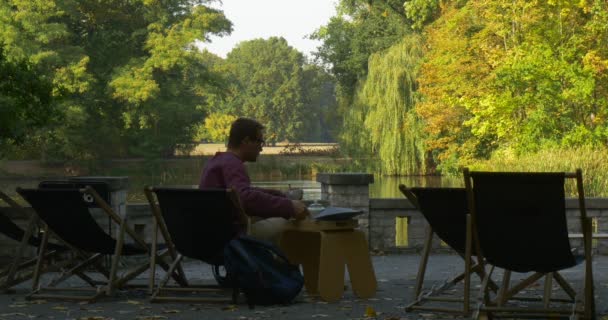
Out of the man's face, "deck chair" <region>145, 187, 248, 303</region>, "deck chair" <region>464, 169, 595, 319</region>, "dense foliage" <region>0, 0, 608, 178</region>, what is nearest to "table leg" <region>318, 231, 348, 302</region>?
"deck chair" <region>145, 187, 248, 303</region>

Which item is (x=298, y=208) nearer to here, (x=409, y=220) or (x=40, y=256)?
(x=40, y=256)

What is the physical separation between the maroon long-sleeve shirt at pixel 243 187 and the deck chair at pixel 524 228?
1.55 metres

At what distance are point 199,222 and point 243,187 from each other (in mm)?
363

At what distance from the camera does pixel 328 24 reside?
53562 millimetres

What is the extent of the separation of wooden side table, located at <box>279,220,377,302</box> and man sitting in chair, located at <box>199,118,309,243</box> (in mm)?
255

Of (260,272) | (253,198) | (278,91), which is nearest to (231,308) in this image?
(260,272)

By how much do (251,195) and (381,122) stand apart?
32689 millimetres

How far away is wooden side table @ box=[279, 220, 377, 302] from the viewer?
750cm

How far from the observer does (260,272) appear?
7109mm

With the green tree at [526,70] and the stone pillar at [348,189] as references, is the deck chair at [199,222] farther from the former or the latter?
the green tree at [526,70]

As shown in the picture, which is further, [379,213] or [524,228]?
[379,213]

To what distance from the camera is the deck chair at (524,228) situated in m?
5.97

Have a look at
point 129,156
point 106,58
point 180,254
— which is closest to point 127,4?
point 106,58

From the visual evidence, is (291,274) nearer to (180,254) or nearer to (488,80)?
(180,254)
